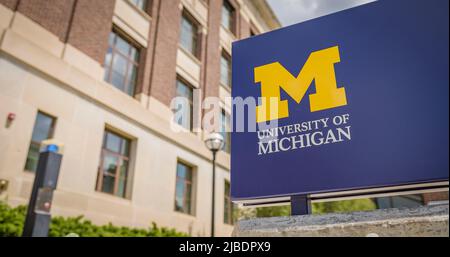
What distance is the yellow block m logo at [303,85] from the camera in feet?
6.22

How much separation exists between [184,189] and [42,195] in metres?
7.70

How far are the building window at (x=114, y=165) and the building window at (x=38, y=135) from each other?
1925 mm

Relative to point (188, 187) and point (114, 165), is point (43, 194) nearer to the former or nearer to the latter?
point (114, 165)

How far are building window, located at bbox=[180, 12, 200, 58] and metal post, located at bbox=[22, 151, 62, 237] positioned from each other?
9710 millimetres

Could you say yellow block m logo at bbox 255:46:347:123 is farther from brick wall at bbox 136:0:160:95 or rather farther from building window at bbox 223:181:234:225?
Result: building window at bbox 223:181:234:225

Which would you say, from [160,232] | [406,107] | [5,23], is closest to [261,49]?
[406,107]

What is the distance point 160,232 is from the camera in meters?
10.7

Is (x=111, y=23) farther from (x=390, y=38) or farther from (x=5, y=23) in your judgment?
(x=390, y=38)

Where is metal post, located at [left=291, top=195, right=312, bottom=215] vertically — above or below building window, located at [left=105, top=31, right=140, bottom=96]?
below

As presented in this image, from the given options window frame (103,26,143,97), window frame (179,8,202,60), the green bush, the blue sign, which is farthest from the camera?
window frame (179,8,202,60)

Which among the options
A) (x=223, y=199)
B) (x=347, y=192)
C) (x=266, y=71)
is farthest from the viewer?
(x=223, y=199)

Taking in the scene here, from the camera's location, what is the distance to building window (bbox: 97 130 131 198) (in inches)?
398

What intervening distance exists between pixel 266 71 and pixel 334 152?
2.29 ft

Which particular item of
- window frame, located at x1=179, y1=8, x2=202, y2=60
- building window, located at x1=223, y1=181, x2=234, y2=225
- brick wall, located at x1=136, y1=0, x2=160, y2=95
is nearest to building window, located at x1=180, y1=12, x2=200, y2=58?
window frame, located at x1=179, y1=8, x2=202, y2=60
